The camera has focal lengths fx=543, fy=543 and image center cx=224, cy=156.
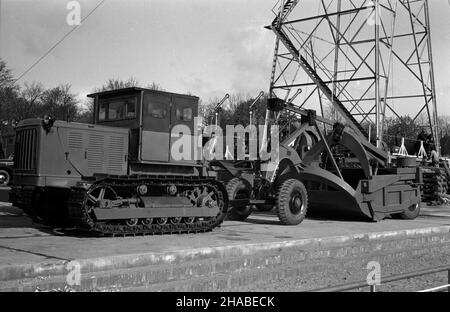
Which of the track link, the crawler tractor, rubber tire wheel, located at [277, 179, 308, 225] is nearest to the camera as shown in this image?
the track link

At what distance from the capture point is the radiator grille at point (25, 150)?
10539mm

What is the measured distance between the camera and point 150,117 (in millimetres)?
11484

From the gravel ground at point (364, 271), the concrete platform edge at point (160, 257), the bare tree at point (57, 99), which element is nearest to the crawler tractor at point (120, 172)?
the concrete platform edge at point (160, 257)

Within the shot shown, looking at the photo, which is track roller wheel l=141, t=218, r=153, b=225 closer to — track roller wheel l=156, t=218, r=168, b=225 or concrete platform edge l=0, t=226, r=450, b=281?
track roller wheel l=156, t=218, r=168, b=225

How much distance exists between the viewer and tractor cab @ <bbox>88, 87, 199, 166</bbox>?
1140 centimetres

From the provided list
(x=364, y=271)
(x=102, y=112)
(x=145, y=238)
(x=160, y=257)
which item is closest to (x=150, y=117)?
(x=102, y=112)

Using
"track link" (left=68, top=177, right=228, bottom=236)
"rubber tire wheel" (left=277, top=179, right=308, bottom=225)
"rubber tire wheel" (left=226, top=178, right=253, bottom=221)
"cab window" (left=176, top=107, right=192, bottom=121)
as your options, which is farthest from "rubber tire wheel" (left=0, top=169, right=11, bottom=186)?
"cab window" (left=176, top=107, right=192, bottom=121)

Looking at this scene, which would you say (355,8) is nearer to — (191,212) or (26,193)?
(191,212)

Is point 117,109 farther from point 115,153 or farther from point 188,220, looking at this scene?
point 188,220

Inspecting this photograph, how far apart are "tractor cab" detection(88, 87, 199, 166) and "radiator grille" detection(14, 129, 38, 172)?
189cm

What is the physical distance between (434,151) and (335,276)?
19286 millimetres

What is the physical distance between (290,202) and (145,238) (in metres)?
4.72
